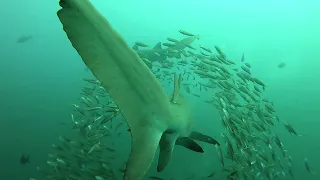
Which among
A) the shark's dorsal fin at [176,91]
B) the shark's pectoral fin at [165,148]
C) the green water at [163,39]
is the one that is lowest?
the green water at [163,39]

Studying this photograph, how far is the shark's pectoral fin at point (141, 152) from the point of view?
153 cm

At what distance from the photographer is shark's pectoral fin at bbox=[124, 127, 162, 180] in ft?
5.00

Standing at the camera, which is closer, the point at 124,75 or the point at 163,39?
the point at 124,75

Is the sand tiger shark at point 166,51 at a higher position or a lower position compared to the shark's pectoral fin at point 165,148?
lower

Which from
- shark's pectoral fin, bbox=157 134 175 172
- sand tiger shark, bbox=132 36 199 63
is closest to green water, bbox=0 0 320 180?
sand tiger shark, bbox=132 36 199 63

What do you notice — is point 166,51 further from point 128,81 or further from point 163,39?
point 163,39

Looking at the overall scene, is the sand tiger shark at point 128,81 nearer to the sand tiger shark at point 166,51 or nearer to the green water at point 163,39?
the sand tiger shark at point 166,51

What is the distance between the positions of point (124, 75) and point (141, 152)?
1.36ft

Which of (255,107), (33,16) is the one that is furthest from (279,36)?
(255,107)

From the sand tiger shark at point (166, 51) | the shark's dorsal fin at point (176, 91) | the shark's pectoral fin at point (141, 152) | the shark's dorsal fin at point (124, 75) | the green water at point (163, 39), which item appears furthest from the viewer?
the green water at point (163, 39)

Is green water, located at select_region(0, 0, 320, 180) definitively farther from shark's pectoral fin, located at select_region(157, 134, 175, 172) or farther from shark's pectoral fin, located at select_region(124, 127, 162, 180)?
shark's pectoral fin, located at select_region(124, 127, 162, 180)

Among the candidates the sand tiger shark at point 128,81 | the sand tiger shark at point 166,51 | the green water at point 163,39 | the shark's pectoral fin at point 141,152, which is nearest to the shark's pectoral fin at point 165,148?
the sand tiger shark at point 128,81

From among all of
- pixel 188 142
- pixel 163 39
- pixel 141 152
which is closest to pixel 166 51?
pixel 188 142

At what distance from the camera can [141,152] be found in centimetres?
157
